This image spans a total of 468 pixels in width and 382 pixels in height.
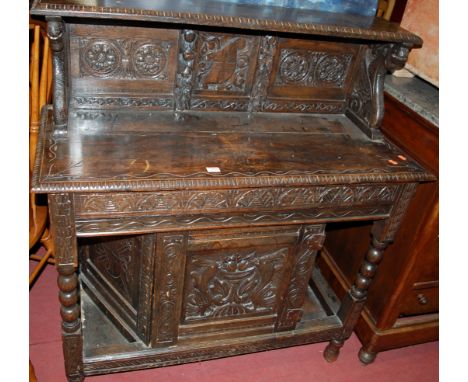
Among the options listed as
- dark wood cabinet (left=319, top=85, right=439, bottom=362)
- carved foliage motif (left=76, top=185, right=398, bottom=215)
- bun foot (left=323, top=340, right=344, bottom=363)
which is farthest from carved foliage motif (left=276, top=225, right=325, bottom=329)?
dark wood cabinet (left=319, top=85, right=439, bottom=362)

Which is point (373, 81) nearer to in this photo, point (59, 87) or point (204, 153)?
point (204, 153)

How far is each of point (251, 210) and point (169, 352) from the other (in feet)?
2.33

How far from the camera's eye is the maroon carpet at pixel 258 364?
1908 mm

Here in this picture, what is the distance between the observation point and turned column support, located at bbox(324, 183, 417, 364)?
1.66 metres

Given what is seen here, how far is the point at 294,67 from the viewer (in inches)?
69.2

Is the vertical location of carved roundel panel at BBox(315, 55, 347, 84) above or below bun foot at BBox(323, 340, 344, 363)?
above

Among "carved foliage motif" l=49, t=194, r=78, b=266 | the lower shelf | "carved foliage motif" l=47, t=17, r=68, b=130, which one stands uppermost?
"carved foliage motif" l=47, t=17, r=68, b=130

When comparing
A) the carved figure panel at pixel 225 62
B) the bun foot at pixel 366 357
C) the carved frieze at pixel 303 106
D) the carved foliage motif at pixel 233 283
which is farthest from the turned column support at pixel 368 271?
the carved figure panel at pixel 225 62

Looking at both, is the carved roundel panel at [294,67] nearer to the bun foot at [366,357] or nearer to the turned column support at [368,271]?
the turned column support at [368,271]

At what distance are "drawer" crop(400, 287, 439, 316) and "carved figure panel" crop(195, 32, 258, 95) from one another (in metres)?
1.17

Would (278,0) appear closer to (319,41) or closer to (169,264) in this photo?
(319,41)

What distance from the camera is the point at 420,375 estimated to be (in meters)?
2.14

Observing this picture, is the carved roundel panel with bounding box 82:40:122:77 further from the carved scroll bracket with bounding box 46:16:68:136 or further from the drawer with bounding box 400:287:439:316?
the drawer with bounding box 400:287:439:316

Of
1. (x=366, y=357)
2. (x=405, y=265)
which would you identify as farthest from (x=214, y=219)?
(x=366, y=357)
